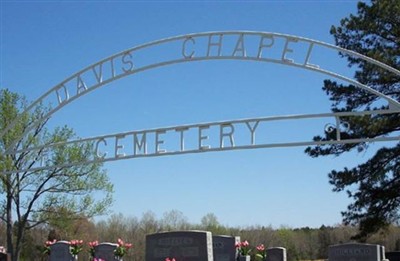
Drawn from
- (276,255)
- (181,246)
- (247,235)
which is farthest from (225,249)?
(247,235)

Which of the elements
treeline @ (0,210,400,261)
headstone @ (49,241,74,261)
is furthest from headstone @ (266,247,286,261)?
treeline @ (0,210,400,261)

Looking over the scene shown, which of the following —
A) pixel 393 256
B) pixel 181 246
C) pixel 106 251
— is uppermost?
pixel 393 256

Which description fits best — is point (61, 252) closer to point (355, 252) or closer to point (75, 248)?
point (75, 248)

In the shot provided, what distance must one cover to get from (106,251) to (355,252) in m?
7.55

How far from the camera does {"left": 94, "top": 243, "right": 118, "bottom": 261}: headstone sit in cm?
2219

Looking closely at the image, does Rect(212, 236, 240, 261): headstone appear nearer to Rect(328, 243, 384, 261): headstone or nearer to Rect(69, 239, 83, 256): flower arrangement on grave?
Rect(328, 243, 384, 261): headstone

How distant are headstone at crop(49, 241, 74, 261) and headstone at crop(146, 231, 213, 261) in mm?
5868

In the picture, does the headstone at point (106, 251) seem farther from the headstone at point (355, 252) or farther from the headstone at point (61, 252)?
the headstone at point (355, 252)

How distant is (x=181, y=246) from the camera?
17.4 metres

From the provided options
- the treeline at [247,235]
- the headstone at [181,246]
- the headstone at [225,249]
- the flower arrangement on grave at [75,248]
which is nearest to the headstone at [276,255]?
the headstone at [225,249]

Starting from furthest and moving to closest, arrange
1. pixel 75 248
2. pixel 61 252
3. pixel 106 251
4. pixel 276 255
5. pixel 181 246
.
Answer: pixel 276 255
pixel 61 252
pixel 75 248
pixel 106 251
pixel 181 246

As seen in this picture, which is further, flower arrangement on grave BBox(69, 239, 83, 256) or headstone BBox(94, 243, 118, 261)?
flower arrangement on grave BBox(69, 239, 83, 256)

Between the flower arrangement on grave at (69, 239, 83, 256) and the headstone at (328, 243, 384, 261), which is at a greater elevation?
the flower arrangement on grave at (69, 239, 83, 256)

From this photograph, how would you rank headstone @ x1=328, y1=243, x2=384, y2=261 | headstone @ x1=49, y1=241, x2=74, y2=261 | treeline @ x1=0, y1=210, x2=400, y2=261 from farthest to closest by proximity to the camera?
treeline @ x1=0, y1=210, x2=400, y2=261 → headstone @ x1=49, y1=241, x2=74, y2=261 → headstone @ x1=328, y1=243, x2=384, y2=261
